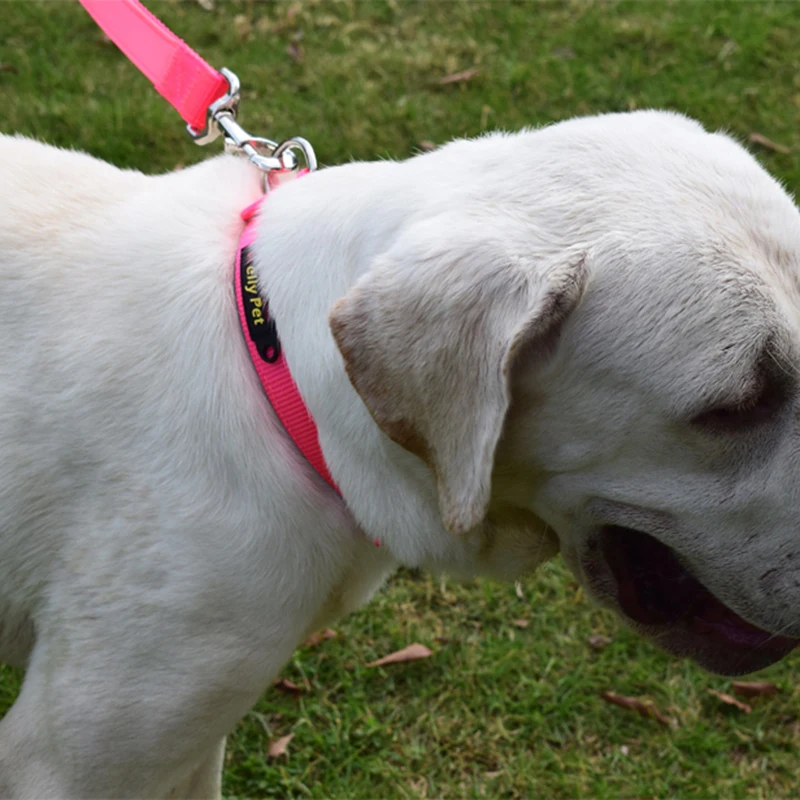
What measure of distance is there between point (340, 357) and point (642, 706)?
2235 mm

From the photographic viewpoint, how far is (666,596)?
240 centimetres

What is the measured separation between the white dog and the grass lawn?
131cm

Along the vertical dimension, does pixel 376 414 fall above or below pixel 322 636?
above

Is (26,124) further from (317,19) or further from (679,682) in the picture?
(679,682)

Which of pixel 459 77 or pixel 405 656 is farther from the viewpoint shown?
pixel 459 77

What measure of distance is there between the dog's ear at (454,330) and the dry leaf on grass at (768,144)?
4.72 metres

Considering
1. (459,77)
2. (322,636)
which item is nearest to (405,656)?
(322,636)

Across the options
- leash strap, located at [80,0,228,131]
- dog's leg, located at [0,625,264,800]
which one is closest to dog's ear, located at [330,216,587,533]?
dog's leg, located at [0,625,264,800]

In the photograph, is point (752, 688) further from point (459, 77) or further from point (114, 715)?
point (459, 77)

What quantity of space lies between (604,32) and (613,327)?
535cm

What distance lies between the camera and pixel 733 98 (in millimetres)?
6348

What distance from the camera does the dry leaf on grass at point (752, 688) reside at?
3.81 metres

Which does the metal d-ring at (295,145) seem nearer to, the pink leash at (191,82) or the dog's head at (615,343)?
the pink leash at (191,82)

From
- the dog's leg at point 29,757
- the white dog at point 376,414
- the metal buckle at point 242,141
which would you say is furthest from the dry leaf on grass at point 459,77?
the dog's leg at point 29,757
